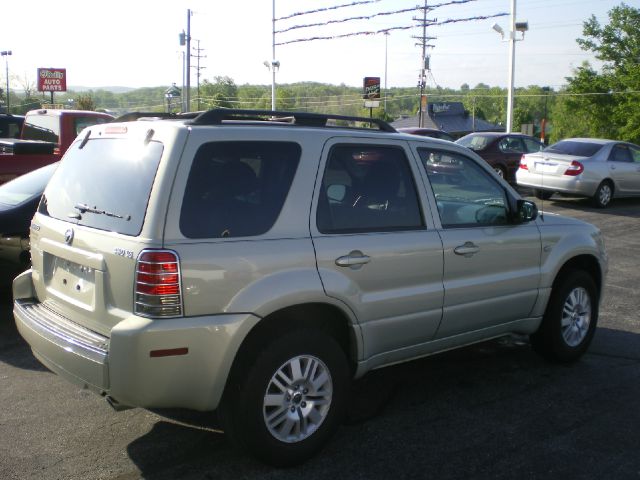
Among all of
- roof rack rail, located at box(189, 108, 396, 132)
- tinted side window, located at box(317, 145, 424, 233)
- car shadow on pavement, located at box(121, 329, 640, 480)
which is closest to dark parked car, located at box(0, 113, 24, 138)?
roof rack rail, located at box(189, 108, 396, 132)

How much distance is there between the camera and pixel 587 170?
15.4 meters

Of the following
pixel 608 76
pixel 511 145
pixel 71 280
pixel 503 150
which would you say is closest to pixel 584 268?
pixel 71 280

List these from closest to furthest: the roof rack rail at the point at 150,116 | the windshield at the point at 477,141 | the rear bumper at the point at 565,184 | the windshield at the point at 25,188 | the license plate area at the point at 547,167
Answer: the roof rack rail at the point at 150,116 < the windshield at the point at 25,188 < the rear bumper at the point at 565,184 < the license plate area at the point at 547,167 < the windshield at the point at 477,141

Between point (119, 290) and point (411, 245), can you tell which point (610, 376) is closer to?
point (411, 245)

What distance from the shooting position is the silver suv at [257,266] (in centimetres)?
337

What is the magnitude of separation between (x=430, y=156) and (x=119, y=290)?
7.47 feet

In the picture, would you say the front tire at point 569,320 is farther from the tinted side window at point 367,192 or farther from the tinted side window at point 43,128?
the tinted side window at point 43,128

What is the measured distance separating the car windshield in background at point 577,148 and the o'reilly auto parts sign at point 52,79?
184ft

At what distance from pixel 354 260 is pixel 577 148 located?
13.6m

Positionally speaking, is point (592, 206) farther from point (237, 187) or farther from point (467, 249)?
point (237, 187)

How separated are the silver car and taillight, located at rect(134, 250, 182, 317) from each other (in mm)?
12920

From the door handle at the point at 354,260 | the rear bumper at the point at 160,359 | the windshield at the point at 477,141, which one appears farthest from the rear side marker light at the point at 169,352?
the windshield at the point at 477,141

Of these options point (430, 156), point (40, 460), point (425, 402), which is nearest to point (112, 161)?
point (40, 460)

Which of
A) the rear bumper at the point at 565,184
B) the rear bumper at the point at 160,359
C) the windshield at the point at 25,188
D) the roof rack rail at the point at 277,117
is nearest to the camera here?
the rear bumper at the point at 160,359
